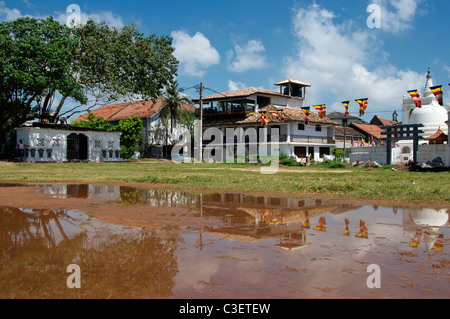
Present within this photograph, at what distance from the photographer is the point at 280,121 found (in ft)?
152

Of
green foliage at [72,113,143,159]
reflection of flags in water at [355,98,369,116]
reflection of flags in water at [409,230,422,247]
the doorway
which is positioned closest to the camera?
reflection of flags in water at [409,230,422,247]

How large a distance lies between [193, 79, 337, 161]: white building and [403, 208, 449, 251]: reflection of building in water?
37.3 metres

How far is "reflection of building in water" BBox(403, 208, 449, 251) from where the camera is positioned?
651cm

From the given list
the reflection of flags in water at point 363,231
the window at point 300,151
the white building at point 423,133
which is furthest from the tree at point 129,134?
the reflection of flags in water at point 363,231

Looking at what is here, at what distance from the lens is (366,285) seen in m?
4.37

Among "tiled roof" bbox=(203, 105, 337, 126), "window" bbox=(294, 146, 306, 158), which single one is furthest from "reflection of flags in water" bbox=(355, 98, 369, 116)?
"window" bbox=(294, 146, 306, 158)

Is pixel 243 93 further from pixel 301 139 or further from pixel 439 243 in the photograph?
pixel 439 243

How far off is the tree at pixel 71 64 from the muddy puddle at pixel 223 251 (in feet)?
73.3

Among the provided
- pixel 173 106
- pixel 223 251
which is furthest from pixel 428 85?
pixel 223 251

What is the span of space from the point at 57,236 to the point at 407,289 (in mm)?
5429

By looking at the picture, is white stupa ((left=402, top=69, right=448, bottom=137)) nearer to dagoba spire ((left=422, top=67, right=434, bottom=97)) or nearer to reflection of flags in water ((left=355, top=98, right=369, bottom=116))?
dagoba spire ((left=422, top=67, right=434, bottom=97))

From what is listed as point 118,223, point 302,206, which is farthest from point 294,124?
point 118,223

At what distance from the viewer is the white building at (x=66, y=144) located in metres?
33.7

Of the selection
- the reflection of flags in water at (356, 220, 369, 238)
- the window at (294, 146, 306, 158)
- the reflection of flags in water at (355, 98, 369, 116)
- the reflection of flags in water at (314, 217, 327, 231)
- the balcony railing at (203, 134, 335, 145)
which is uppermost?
the reflection of flags in water at (355, 98, 369, 116)
